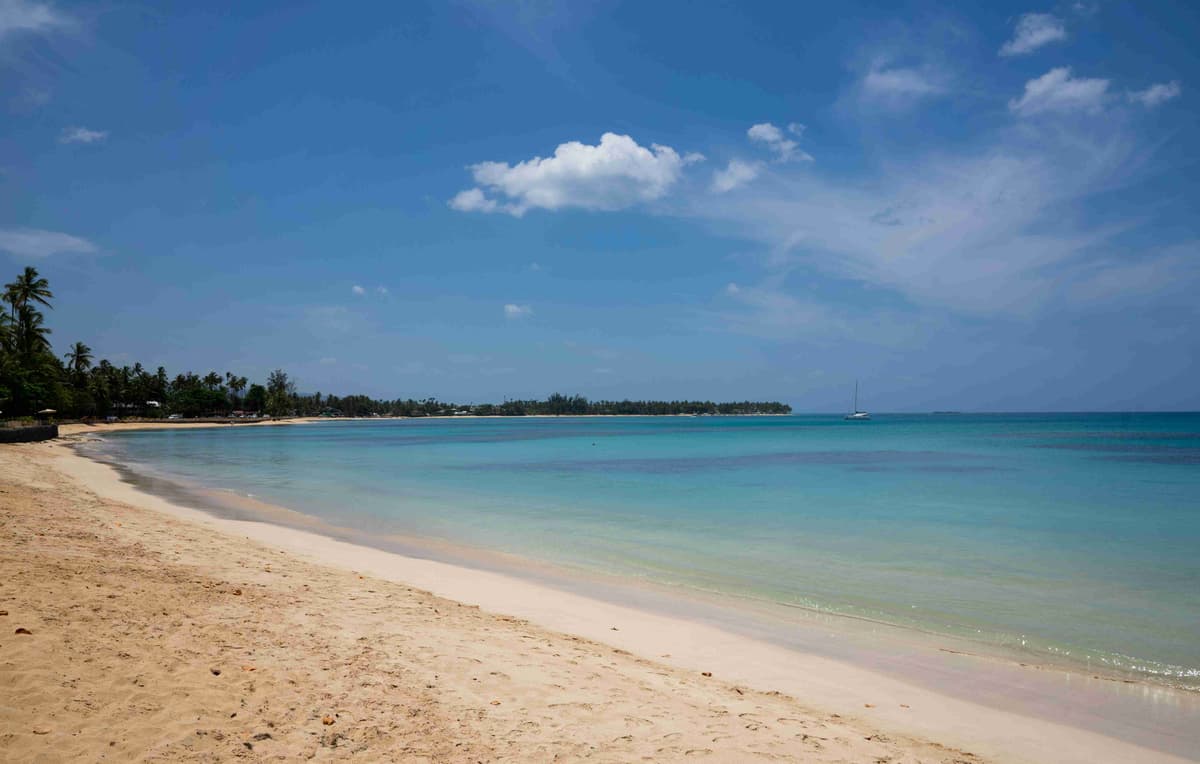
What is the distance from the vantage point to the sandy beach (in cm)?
393

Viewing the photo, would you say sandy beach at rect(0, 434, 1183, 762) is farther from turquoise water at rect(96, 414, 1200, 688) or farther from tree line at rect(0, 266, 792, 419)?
tree line at rect(0, 266, 792, 419)

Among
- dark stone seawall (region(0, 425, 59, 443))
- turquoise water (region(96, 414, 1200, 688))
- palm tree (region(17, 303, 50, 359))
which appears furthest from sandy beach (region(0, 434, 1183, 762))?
palm tree (region(17, 303, 50, 359))

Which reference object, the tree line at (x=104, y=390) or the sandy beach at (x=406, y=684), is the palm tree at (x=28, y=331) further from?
the sandy beach at (x=406, y=684)

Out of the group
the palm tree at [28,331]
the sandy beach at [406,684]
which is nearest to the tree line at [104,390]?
the palm tree at [28,331]

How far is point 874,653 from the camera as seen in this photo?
684cm

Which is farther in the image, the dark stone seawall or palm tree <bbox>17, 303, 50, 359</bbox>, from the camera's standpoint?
palm tree <bbox>17, 303, 50, 359</bbox>

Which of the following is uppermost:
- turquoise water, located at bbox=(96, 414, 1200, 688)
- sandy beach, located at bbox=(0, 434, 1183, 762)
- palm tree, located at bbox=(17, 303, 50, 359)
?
palm tree, located at bbox=(17, 303, 50, 359)

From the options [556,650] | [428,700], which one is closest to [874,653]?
[556,650]

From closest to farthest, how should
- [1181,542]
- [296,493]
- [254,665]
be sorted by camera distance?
[254,665] → [1181,542] → [296,493]

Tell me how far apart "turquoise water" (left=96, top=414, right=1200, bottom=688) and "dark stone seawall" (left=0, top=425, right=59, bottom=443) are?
26.0ft

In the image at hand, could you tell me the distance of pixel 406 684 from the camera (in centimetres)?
484

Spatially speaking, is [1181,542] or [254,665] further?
[1181,542]

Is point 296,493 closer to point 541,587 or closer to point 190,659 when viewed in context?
point 541,587

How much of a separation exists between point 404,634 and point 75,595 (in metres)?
2.95
